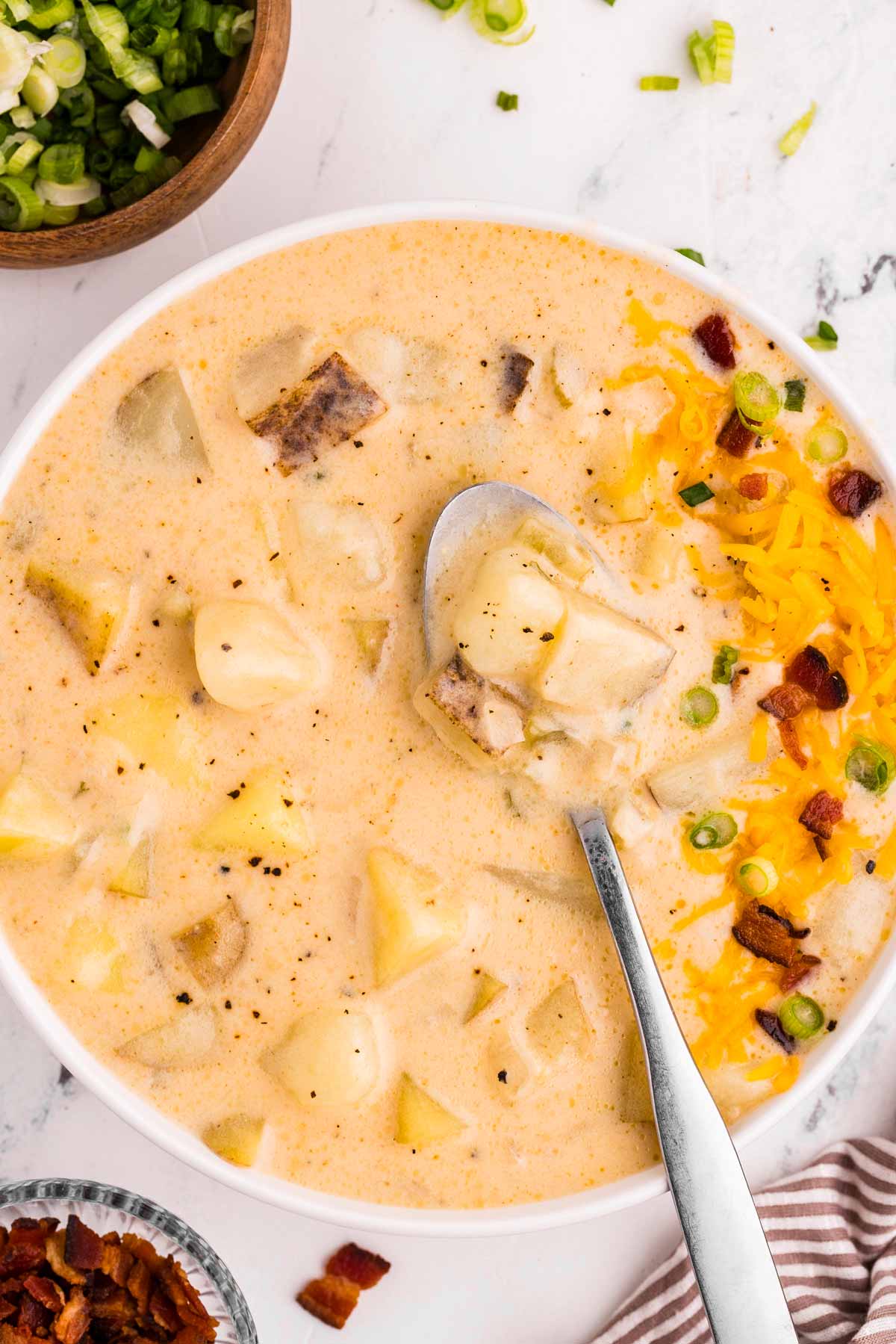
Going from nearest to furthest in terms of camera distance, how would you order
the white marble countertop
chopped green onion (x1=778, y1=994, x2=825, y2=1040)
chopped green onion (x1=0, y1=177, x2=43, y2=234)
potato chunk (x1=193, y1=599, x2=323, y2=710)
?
1. potato chunk (x1=193, y1=599, x2=323, y2=710)
2. chopped green onion (x1=778, y1=994, x2=825, y2=1040)
3. chopped green onion (x1=0, y1=177, x2=43, y2=234)
4. the white marble countertop

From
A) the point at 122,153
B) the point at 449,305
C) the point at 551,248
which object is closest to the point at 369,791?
the point at 449,305

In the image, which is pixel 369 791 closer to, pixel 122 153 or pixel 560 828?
pixel 560 828

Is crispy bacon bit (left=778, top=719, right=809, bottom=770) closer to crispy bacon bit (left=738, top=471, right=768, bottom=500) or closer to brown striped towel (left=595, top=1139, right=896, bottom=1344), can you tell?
crispy bacon bit (left=738, top=471, right=768, bottom=500)

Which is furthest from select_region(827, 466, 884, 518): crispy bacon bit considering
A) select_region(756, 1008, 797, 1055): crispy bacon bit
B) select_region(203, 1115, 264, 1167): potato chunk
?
select_region(203, 1115, 264, 1167): potato chunk

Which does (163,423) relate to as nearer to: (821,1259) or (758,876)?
(758,876)

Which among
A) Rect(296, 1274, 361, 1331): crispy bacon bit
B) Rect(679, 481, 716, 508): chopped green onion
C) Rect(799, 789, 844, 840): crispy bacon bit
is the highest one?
Rect(679, 481, 716, 508): chopped green onion

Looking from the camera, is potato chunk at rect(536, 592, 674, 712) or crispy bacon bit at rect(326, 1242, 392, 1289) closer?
potato chunk at rect(536, 592, 674, 712)
